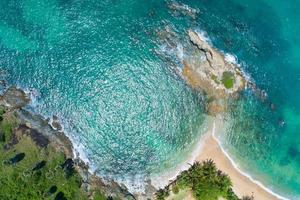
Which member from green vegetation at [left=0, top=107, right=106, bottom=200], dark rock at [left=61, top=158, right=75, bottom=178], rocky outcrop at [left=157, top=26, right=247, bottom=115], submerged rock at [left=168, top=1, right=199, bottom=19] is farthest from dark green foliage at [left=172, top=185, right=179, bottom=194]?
submerged rock at [left=168, top=1, right=199, bottom=19]

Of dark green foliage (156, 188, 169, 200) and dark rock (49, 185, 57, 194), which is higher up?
dark green foliage (156, 188, 169, 200)

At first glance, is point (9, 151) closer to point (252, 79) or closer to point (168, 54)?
point (168, 54)

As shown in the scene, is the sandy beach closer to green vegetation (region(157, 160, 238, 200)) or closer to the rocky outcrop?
green vegetation (region(157, 160, 238, 200))

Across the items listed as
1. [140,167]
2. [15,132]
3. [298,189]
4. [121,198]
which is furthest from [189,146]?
[15,132]

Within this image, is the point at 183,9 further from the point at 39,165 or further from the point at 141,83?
the point at 39,165

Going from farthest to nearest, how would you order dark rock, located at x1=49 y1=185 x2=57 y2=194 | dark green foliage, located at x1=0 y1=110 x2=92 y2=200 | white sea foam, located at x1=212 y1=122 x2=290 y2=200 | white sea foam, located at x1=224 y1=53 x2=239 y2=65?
white sea foam, located at x1=224 y1=53 x2=239 y2=65, white sea foam, located at x1=212 y1=122 x2=290 y2=200, dark rock, located at x1=49 y1=185 x2=57 y2=194, dark green foliage, located at x1=0 y1=110 x2=92 y2=200

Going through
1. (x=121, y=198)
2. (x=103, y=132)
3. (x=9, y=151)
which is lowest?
(x=9, y=151)
